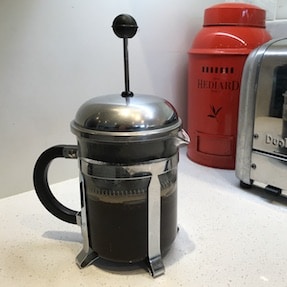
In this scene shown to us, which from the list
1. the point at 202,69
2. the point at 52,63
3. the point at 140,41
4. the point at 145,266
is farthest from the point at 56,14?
the point at 145,266

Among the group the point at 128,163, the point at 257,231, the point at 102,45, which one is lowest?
the point at 257,231

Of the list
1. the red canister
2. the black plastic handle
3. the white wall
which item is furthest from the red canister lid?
the black plastic handle

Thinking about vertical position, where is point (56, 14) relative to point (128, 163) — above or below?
above

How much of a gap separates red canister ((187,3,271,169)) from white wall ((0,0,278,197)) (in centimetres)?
12

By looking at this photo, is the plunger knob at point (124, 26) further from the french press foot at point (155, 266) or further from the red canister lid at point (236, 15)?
the red canister lid at point (236, 15)

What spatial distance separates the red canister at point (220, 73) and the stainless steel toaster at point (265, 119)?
0.32ft

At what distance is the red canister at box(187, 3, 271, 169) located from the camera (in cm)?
73

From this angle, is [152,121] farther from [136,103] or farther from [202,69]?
[202,69]

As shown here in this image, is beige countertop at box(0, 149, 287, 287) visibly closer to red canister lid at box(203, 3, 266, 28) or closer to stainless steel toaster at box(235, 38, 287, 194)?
stainless steel toaster at box(235, 38, 287, 194)

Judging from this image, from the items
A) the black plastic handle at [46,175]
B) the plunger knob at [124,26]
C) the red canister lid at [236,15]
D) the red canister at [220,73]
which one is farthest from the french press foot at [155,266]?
the red canister lid at [236,15]

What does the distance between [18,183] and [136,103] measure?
37 centimetres

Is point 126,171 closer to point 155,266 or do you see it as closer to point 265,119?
point 155,266

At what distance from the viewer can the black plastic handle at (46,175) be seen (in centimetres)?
45

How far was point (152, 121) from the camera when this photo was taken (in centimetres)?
39
